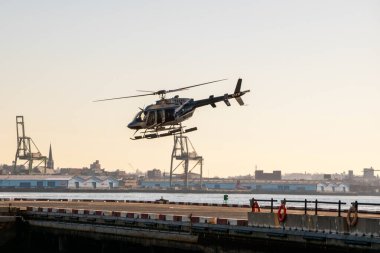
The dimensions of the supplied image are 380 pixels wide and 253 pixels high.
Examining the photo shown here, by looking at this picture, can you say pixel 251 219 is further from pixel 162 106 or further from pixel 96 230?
pixel 162 106

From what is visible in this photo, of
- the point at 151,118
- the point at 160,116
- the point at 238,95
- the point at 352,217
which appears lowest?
the point at 352,217

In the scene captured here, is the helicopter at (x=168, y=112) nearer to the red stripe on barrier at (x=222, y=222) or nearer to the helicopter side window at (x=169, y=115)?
the helicopter side window at (x=169, y=115)

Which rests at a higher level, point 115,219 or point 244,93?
point 244,93

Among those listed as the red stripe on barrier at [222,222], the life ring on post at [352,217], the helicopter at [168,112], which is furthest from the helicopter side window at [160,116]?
the life ring on post at [352,217]

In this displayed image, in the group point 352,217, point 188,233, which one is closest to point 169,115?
point 188,233

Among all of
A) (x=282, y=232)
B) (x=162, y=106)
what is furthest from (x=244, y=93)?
(x=282, y=232)

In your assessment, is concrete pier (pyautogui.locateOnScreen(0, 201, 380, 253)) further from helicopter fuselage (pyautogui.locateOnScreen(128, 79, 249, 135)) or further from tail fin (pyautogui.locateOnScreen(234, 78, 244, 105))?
tail fin (pyautogui.locateOnScreen(234, 78, 244, 105))

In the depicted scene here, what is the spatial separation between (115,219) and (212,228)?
33.4 ft

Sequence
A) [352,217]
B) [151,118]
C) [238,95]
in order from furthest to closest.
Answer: [238,95]
[151,118]
[352,217]

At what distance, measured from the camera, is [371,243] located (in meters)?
→ 35.8

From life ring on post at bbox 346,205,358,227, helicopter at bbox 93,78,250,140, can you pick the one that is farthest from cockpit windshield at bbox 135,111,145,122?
life ring on post at bbox 346,205,358,227

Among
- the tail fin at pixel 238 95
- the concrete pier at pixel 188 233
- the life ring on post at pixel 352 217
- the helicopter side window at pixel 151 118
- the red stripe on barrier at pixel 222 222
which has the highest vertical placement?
the tail fin at pixel 238 95

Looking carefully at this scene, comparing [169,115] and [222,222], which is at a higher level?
[169,115]

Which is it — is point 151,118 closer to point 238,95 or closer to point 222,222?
point 238,95
